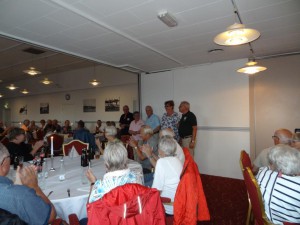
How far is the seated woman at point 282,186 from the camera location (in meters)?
1.51

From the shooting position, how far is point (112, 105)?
8.45 meters

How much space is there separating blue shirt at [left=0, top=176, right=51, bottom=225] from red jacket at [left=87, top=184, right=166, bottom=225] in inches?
13.3

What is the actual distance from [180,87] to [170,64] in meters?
0.74

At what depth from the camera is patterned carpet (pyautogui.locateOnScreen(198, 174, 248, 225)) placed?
9.31 ft

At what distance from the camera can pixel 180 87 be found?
5566mm

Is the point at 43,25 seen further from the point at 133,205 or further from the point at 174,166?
the point at 133,205

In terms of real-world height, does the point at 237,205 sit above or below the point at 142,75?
below

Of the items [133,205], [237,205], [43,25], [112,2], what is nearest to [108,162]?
[133,205]

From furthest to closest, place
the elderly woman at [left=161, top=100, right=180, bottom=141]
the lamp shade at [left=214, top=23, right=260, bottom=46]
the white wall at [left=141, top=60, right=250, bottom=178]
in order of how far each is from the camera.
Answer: the elderly woman at [left=161, top=100, right=180, bottom=141] < the white wall at [left=141, top=60, right=250, bottom=178] < the lamp shade at [left=214, top=23, right=260, bottom=46]

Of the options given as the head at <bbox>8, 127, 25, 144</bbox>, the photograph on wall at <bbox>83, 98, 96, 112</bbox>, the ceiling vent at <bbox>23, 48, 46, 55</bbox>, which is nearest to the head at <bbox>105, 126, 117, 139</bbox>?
the head at <bbox>8, 127, 25, 144</bbox>

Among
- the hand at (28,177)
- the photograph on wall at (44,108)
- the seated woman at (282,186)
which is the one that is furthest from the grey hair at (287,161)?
the photograph on wall at (44,108)

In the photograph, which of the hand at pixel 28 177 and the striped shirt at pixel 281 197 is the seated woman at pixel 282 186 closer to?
the striped shirt at pixel 281 197

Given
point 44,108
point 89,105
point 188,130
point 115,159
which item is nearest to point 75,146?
point 115,159

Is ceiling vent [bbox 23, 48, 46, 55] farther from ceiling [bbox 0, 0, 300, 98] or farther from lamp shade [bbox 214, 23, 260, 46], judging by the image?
lamp shade [bbox 214, 23, 260, 46]
